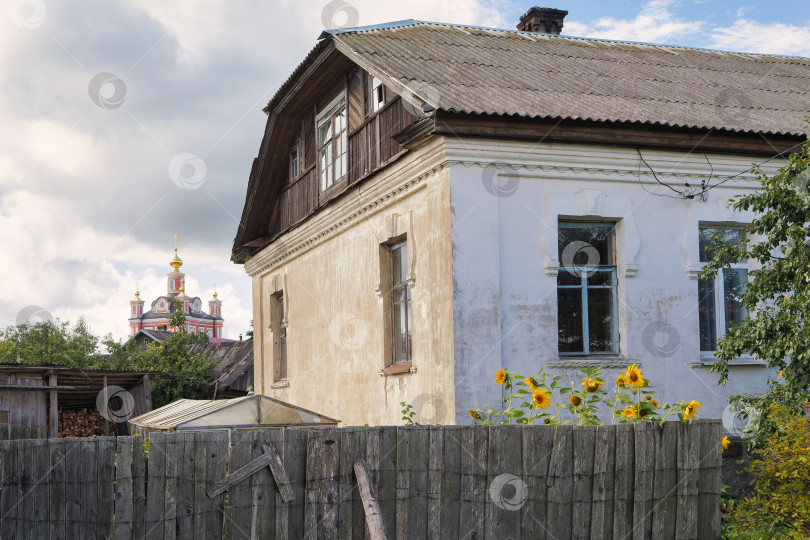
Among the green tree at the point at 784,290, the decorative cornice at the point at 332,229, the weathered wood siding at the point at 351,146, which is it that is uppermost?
the weathered wood siding at the point at 351,146

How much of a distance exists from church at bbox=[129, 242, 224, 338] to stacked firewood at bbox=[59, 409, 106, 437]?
9414 cm

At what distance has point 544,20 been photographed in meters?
16.0

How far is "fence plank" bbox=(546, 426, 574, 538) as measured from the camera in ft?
21.2

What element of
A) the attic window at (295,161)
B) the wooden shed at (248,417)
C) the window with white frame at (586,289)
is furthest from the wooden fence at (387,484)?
the attic window at (295,161)

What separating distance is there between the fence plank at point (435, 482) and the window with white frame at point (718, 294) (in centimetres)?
580

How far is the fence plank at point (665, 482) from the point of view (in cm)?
674

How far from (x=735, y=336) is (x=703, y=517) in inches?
90.3

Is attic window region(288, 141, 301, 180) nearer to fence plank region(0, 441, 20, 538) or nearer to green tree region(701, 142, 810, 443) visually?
green tree region(701, 142, 810, 443)

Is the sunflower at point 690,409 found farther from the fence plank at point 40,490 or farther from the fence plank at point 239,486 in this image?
the fence plank at point 40,490

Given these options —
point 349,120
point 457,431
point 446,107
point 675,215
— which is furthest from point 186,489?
point 349,120

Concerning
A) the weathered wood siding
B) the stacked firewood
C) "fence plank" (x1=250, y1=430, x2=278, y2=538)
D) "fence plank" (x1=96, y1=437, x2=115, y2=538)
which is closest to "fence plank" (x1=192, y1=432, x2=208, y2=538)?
"fence plank" (x1=250, y1=430, x2=278, y2=538)

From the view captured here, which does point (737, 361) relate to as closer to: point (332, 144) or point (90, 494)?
point (332, 144)

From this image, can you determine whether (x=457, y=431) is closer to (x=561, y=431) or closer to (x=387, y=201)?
(x=561, y=431)

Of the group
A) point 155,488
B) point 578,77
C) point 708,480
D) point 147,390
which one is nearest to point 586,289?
point 578,77
